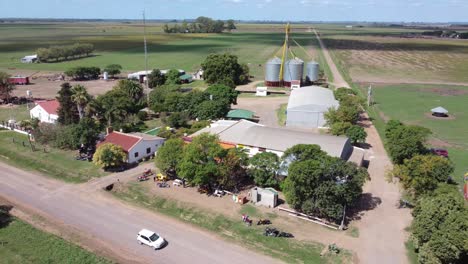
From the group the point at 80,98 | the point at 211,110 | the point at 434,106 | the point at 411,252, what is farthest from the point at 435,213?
the point at 434,106

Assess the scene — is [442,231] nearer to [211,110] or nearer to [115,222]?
[115,222]

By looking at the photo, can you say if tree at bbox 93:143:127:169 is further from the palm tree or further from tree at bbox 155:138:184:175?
the palm tree

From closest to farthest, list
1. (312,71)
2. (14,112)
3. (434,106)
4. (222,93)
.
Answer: (222,93) → (14,112) → (434,106) → (312,71)

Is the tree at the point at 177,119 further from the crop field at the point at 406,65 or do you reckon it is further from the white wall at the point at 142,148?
the crop field at the point at 406,65

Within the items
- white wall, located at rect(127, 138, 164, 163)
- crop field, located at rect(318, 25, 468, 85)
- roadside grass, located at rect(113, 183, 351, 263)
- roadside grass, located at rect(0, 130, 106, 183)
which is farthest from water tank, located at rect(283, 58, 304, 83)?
roadside grass, located at rect(113, 183, 351, 263)

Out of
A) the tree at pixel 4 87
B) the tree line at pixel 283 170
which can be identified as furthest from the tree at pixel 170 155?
the tree at pixel 4 87

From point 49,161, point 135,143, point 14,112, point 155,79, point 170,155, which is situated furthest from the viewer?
point 155,79
